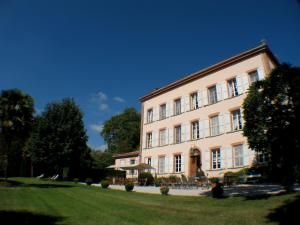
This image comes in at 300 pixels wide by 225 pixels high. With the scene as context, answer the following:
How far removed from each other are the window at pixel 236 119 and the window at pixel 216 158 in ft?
8.27

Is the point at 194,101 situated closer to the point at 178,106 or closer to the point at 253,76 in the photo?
the point at 178,106

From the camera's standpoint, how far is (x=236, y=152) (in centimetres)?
2145

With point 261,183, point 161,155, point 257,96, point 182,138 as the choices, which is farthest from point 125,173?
point 257,96

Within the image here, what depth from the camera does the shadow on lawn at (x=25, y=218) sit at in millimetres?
7371

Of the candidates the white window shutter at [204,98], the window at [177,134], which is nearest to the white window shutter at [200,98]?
the white window shutter at [204,98]

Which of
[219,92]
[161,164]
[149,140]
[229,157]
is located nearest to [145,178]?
[161,164]

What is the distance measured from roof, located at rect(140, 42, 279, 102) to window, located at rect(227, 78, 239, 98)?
4.97 ft

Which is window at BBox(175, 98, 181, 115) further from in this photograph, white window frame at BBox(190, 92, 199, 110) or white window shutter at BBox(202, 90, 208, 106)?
white window shutter at BBox(202, 90, 208, 106)

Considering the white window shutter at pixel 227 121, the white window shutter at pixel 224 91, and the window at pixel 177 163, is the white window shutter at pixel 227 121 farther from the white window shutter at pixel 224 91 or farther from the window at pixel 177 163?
the window at pixel 177 163

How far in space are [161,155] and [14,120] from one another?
14389mm

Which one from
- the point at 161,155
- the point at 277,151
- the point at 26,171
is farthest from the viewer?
the point at 26,171

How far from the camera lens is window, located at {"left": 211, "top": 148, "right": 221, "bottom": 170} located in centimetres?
2278

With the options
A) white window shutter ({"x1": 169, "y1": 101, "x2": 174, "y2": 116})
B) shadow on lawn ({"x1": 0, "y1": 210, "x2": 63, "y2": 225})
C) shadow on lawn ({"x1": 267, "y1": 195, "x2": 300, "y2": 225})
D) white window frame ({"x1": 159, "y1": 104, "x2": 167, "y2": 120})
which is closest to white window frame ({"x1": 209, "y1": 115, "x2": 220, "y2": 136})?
white window shutter ({"x1": 169, "y1": 101, "x2": 174, "y2": 116})

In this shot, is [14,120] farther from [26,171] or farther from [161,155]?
[26,171]
